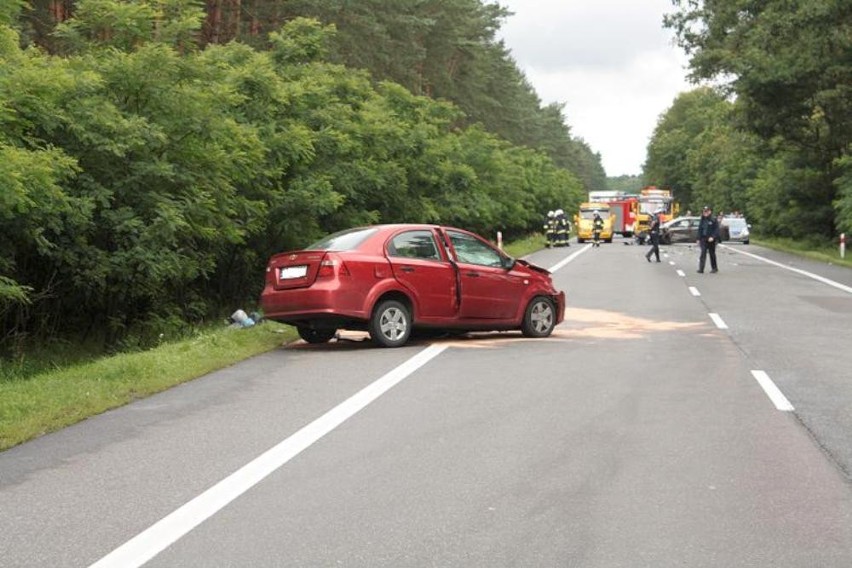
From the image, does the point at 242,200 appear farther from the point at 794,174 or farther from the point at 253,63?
the point at 794,174

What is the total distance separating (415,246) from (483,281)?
107 centimetres

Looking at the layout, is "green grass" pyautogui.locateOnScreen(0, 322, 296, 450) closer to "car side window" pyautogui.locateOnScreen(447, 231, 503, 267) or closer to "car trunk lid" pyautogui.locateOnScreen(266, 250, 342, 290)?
"car trunk lid" pyautogui.locateOnScreen(266, 250, 342, 290)

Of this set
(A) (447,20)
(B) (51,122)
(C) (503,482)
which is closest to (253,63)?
(B) (51,122)

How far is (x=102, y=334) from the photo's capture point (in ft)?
59.0

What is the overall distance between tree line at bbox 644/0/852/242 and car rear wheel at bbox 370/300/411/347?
23.2 meters

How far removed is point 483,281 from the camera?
572 inches

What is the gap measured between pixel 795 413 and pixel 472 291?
19.7ft

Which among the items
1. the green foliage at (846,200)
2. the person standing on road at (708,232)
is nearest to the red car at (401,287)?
the person standing on road at (708,232)

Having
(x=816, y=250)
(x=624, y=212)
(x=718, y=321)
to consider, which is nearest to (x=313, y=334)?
(x=718, y=321)

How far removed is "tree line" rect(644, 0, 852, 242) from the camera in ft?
112

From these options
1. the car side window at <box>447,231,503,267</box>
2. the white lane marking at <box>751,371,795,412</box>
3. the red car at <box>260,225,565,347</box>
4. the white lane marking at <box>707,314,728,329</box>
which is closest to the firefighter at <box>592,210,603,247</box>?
the white lane marking at <box>707,314,728,329</box>

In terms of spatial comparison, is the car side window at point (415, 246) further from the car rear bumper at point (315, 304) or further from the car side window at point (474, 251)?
the car rear bumper at point (315, 304)

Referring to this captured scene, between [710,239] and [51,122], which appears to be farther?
[710,239]

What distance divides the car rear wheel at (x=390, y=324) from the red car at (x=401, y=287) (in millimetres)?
12
